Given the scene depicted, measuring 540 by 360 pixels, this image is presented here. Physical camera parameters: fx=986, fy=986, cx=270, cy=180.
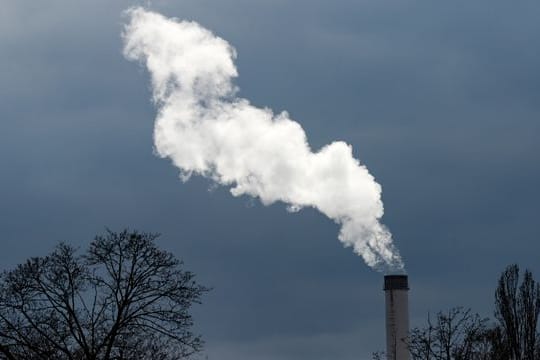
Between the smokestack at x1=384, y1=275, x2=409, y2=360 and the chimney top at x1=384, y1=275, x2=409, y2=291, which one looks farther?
the chimney top at x1=384, y1=275, x2=409, y2=291

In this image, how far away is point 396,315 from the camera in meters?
84.1

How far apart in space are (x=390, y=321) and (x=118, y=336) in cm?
5037

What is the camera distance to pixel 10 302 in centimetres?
3453

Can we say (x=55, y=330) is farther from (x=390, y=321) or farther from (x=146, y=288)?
(x=390, y=321)

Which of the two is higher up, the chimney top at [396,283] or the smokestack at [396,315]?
the chimney top at [396,283]

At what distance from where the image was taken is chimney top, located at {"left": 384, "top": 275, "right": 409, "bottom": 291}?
8662cm

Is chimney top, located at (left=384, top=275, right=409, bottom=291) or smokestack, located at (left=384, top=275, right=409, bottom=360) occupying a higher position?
chimney top, located at (left=384, top=275, right=409, bottom=291)

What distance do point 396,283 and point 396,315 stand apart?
3.65m

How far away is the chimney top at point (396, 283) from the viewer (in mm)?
86625

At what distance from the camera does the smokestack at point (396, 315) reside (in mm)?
82625

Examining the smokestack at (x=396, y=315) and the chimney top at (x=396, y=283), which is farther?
the chimney top at (x=396, y=283)

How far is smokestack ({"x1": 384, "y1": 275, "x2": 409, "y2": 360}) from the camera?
271ft

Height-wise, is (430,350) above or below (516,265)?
below

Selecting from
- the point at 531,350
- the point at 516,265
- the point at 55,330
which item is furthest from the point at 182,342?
the point at 516,265
